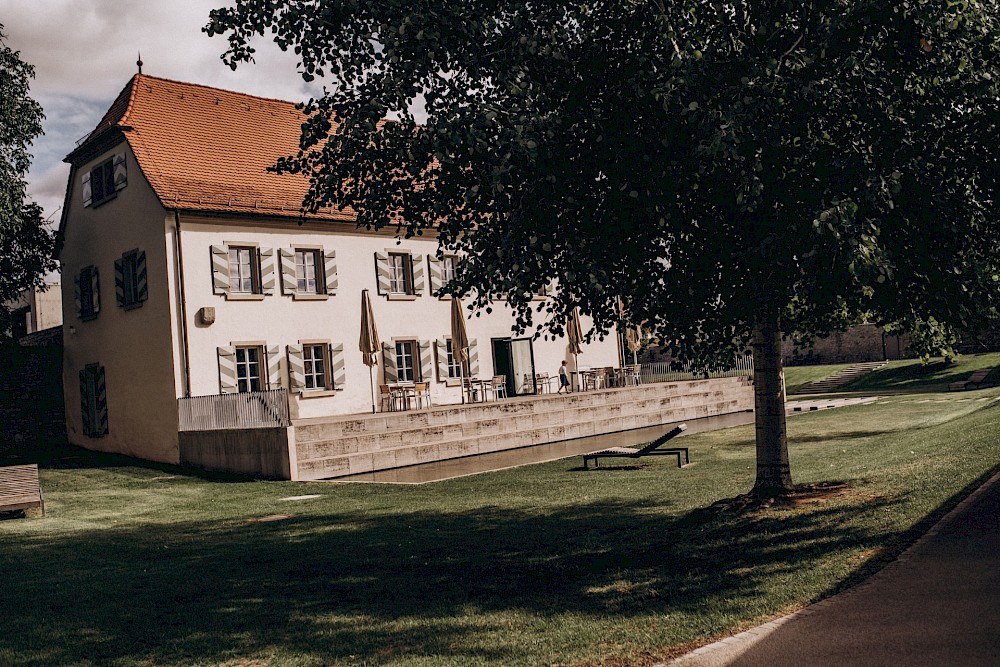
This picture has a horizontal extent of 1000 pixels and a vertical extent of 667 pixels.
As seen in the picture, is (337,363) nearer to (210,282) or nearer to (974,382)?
(210,282)

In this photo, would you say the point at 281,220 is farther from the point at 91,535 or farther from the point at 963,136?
the point at 963,136

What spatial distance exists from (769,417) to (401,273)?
21576 millimetres

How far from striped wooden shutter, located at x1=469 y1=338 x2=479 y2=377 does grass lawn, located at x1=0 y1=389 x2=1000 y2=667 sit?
1546 cm

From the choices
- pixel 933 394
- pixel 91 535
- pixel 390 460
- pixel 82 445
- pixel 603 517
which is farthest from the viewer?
pixel 933 394

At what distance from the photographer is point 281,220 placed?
91.3 ft

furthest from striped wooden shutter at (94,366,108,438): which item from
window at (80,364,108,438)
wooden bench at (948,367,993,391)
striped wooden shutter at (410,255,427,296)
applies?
wooden bench at (948,367,993,391)

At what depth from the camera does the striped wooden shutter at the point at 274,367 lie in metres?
27.2

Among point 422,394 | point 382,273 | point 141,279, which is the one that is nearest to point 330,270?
point 382,273

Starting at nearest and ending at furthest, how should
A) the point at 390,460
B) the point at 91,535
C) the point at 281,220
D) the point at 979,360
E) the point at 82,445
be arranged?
A: the point at 91,535 < the point at 390,460 < the point at 281,220 < the point at 82,445 < the point at 979,360

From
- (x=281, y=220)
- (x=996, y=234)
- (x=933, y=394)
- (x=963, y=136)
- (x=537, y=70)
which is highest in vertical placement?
(x=281, y=220)

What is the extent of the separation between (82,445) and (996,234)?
28006 millimetres

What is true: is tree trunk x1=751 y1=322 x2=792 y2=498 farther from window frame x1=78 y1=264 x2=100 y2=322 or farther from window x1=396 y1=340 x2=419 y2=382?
window frame x1=78 y1=264 x2=100 y2=322

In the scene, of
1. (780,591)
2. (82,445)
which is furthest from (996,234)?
(82,445)

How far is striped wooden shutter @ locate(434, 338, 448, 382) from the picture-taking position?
103ft
